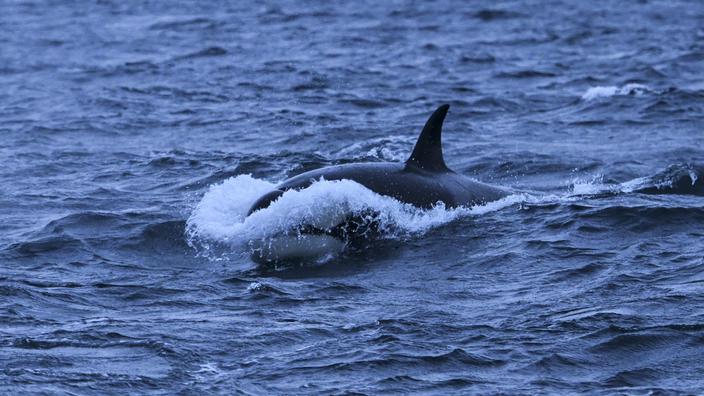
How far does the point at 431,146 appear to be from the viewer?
1524cm

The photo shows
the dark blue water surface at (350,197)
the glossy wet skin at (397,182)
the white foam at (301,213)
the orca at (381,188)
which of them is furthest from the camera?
the glossy wet skin at (397,182)

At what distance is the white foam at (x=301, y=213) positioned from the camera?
14.3 metres

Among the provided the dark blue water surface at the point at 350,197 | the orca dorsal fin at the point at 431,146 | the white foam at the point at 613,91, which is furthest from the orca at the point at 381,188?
the white foam at the point at 613,91

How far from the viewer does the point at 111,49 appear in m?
34.6

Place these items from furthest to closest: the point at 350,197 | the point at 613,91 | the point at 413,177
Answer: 1. the point at 613,91
2. the point at 413,177
3. the point at 350,197

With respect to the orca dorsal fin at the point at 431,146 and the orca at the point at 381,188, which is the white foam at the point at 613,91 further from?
the orca dorsal fin at the point at 431,146

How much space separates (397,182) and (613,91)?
42.5ft

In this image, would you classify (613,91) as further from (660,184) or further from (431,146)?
(431,146)

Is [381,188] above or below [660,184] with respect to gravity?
above

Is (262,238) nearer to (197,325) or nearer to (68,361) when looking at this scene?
(197,325)

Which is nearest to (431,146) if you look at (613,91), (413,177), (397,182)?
(413,177)

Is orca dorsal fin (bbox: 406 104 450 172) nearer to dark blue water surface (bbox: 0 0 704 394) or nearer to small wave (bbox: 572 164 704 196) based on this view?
dark blue water surface (bbox: 0 0 704 394)

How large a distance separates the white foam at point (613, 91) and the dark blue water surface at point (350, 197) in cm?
7

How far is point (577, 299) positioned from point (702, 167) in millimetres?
7317
